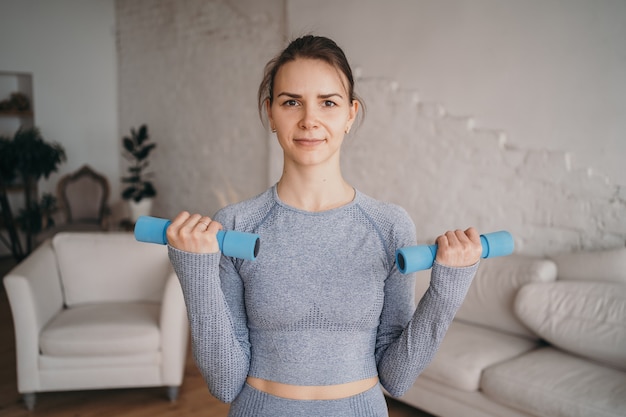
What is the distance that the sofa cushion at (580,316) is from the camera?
2.27 meters

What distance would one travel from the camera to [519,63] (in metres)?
2.98

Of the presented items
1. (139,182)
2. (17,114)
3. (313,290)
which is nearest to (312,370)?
(313,290)

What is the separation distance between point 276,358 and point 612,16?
249 centimetres

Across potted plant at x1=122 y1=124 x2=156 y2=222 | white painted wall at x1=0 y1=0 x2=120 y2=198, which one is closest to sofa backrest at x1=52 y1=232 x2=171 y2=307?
potted plant at x1=122 y1=124 x2=156 y2=222

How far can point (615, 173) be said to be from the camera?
105 inches

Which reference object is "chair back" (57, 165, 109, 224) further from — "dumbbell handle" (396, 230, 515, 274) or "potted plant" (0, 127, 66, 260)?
"dumbbell handle" (396, 230, 515, 274)

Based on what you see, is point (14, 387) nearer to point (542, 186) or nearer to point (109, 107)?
point (542, 186)

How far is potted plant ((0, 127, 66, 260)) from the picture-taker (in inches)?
203

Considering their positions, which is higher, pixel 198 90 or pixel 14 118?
pixel 198 90

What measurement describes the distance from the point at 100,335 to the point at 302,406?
2.12 metres

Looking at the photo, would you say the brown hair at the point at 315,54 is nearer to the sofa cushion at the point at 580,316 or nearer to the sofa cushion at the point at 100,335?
A: the sofa cushion at the point at 580,316

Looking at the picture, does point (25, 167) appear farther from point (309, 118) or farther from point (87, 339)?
point (309, 118)

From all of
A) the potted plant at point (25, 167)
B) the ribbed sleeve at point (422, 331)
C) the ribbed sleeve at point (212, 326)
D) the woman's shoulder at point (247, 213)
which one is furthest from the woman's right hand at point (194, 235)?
the potted plant at point (25, 167)

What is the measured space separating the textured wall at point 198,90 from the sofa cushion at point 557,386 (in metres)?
2.84
